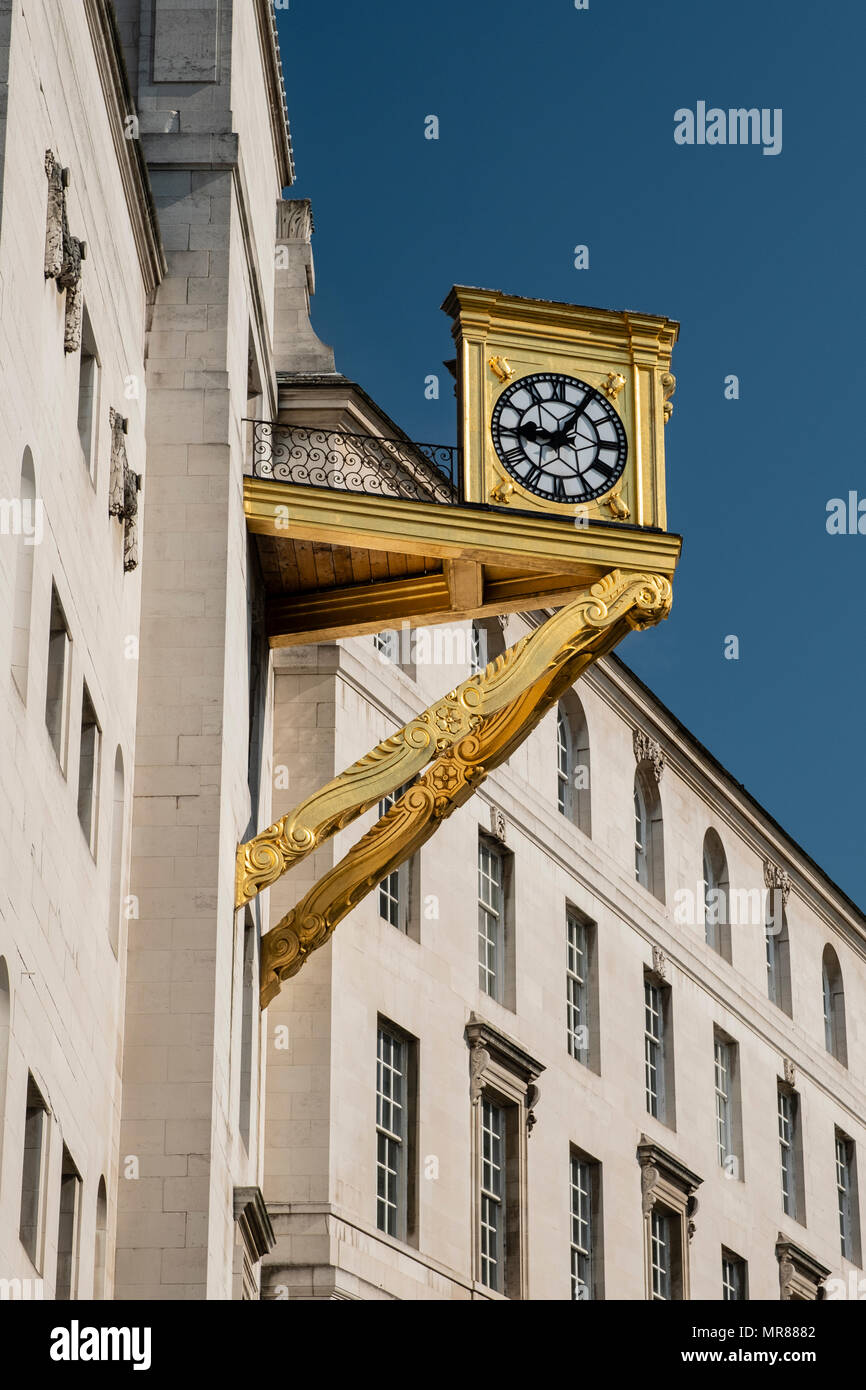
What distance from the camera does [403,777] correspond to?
2898cm

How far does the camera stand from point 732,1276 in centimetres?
4697

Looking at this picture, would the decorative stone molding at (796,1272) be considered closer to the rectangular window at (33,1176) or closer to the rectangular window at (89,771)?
the rectangular window at (89,771)

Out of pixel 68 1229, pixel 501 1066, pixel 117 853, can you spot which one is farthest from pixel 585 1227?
pixel 68 1229

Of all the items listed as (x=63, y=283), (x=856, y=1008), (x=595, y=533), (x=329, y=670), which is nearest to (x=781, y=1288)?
(x=856, y=1008)

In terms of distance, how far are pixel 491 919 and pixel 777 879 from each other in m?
12.8

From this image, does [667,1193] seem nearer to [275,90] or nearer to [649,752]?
[649,752]

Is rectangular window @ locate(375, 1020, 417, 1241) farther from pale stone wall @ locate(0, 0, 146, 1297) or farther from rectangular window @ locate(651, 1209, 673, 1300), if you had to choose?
pale stone wall @ locate(0, 0, 146, 1297)

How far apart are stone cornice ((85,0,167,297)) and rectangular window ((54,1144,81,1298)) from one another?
9.08 metres

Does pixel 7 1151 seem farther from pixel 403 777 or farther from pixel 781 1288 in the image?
pixel 781 1288

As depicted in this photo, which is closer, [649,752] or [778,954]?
[649,752]

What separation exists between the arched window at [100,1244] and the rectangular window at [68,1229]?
3.63 ft

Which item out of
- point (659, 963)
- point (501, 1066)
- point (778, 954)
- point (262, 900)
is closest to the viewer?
point (262, 900)

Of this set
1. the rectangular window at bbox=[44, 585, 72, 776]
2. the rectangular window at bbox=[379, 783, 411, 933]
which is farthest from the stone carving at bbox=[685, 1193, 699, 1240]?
the rectangular window at bbox=[44, 585, 72, 776]
